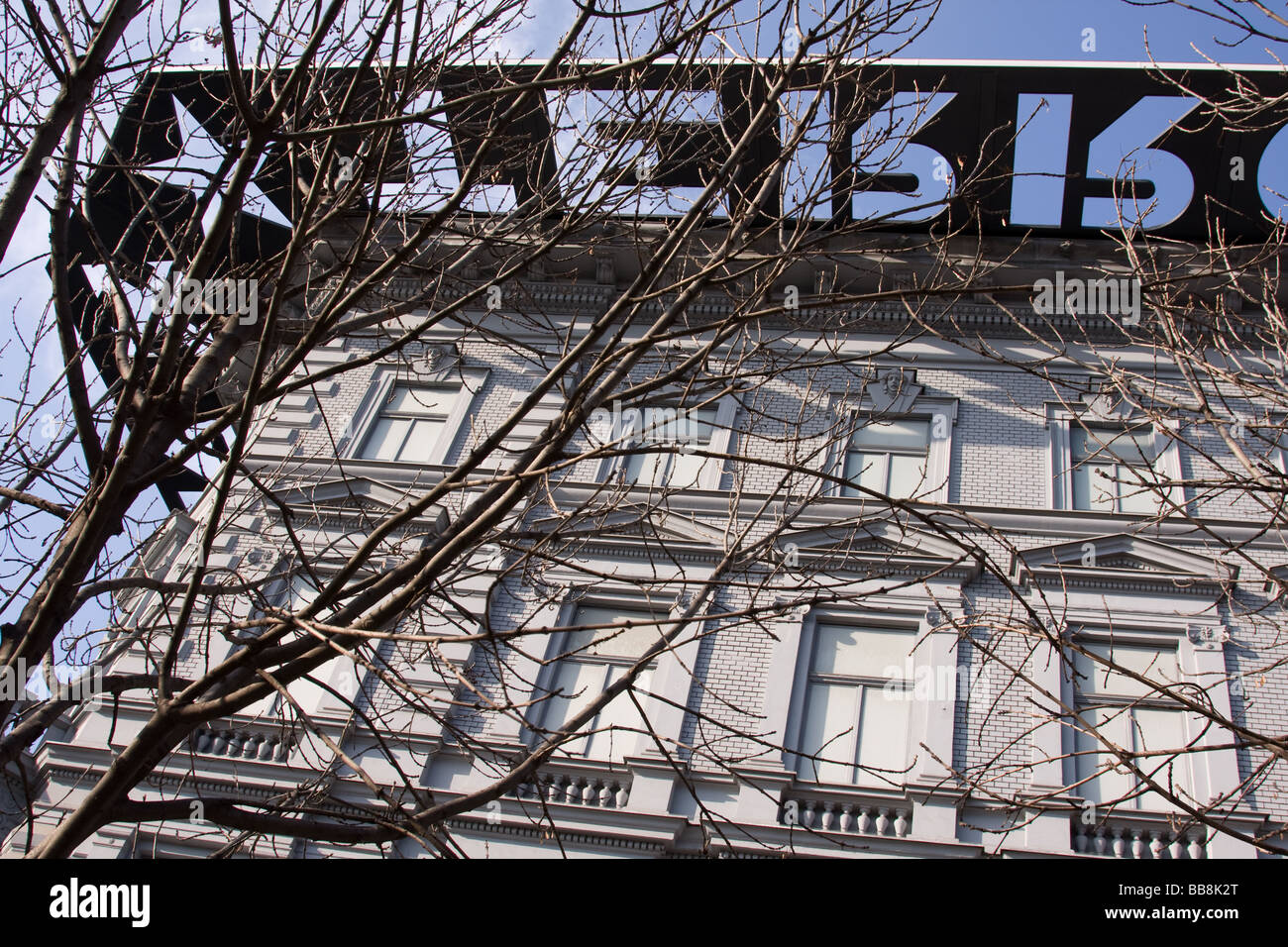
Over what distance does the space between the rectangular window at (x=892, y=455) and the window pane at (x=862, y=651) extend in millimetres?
2054

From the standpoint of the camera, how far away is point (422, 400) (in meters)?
16.9

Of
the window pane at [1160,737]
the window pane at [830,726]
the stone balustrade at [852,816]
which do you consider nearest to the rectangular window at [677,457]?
the window pane at [830,726]

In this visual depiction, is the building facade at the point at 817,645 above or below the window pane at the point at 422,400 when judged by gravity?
below

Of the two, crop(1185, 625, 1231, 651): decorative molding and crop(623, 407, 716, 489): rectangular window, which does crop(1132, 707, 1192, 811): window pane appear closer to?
crop(1185, 625, 1231, 651): decorative molding

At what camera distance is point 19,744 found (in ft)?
18.6

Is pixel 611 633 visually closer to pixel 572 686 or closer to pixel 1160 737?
pixel 572 686

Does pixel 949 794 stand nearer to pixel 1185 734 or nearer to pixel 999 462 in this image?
pixel 1185 734

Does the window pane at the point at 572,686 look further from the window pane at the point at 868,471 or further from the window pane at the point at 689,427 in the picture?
the window pane at the point at 868,471

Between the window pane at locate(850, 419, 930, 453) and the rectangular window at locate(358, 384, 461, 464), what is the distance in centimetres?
585

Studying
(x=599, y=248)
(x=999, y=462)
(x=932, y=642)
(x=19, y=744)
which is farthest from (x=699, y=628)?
(x=19, y=744)

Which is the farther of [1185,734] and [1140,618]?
[1140,618]

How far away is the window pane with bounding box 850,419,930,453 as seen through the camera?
15.1 meters

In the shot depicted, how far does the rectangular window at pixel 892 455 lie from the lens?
14727 millimetres

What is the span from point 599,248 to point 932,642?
300 inches
